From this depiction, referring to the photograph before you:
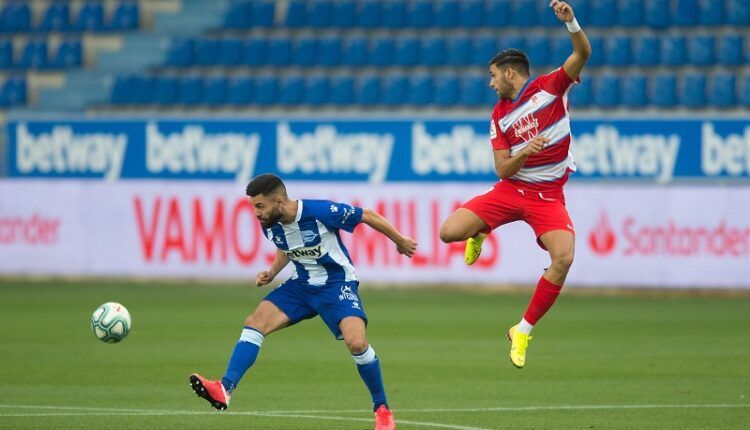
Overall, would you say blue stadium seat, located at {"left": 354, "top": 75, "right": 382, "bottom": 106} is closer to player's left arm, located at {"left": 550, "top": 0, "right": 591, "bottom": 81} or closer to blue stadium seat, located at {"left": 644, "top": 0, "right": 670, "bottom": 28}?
blue stadium seat, located at {"left": 644, "top": 0, "right": 670, "bottom": 28}

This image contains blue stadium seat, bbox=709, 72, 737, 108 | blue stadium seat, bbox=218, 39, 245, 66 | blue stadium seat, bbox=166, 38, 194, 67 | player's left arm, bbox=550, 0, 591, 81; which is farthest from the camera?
blue stadium seat, bbox=166, 38, 194, 67

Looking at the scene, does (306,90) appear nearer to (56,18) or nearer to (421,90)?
(421,90)

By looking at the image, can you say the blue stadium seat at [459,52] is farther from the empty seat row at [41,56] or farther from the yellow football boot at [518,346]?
the yellow football boot at [518,346]

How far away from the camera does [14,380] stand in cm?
1275

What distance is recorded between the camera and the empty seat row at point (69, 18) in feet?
101

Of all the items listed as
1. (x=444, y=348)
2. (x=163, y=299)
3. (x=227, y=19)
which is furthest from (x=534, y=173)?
(x=227, y=19)

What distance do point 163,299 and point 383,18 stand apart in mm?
9789

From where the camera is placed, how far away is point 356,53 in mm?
28062

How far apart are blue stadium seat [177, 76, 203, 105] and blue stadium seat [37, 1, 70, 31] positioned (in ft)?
14.8

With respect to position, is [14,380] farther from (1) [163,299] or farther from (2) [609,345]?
(1) [163,299]

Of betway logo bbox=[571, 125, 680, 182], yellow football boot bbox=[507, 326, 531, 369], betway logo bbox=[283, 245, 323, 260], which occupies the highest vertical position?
betway logo bbox=[283, 245, 323, 260]

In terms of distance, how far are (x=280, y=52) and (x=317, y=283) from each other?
755 inches

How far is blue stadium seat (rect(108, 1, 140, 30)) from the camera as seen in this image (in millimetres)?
Answer: 30562

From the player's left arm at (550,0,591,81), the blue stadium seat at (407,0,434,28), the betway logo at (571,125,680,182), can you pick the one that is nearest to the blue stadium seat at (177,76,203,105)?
the blue stadium seat at (407,0,434,28)
